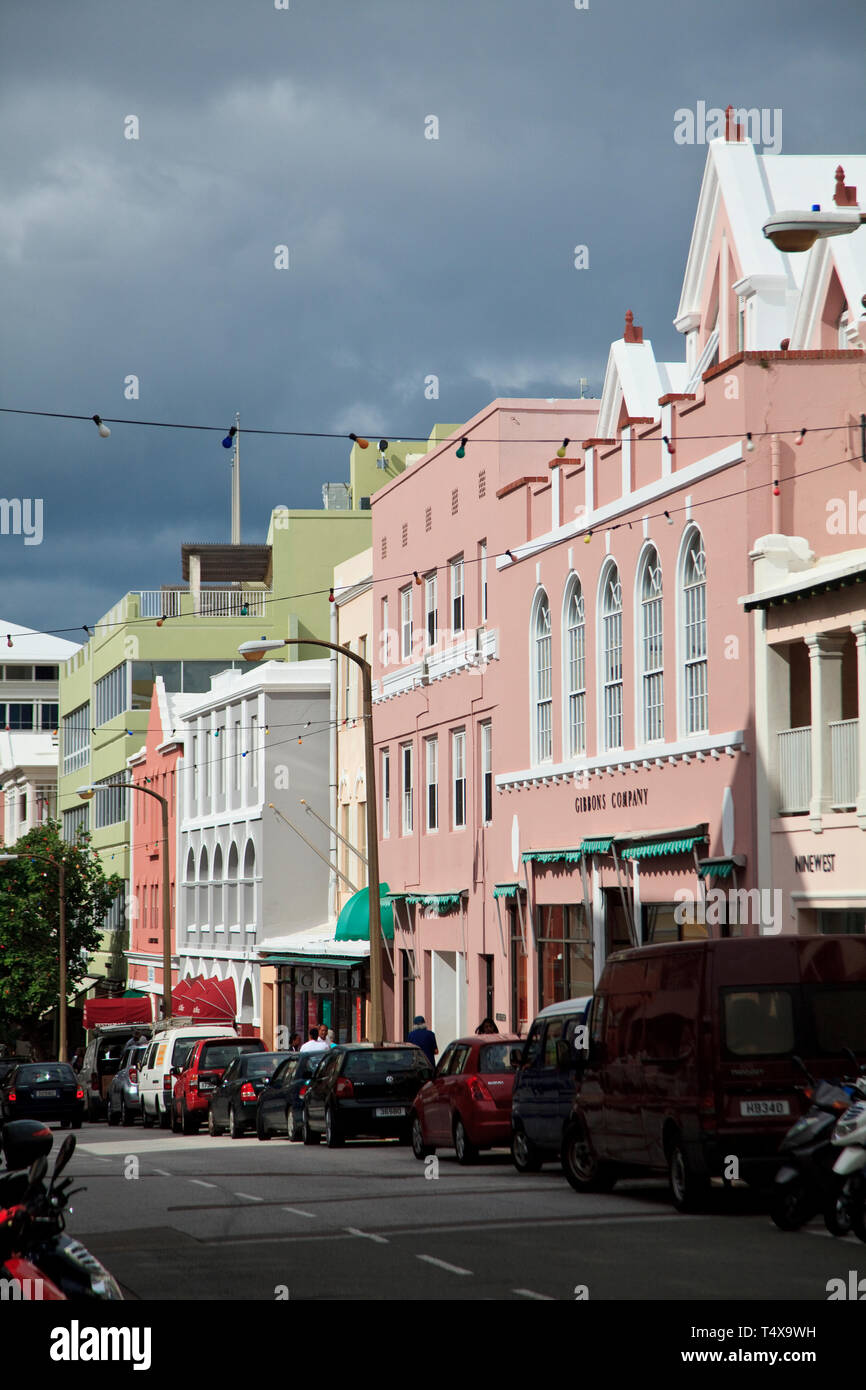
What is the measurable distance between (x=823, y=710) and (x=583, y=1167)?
772 centimetres

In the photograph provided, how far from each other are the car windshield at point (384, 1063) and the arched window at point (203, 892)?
33.2 m

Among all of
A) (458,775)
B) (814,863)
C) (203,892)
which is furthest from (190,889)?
(814,863)

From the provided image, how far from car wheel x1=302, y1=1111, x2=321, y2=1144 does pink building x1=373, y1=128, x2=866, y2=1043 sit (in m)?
5.06

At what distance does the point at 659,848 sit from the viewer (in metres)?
28.7

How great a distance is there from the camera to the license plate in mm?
16453

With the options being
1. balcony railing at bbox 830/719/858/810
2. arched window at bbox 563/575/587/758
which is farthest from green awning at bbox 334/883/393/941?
balcony railing at bbox 830/719/858/810

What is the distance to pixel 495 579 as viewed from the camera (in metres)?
37.3

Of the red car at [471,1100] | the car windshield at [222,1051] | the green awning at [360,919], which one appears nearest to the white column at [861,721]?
the red car at [471,1100]

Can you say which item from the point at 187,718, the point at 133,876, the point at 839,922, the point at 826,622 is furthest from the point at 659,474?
the point at 133,876

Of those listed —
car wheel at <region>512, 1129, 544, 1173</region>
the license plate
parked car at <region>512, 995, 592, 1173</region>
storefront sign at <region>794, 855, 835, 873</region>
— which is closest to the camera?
the license plate

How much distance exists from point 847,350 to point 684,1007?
41.3ft

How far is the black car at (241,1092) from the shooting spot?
33.3 meters

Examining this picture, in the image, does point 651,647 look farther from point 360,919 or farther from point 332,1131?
point 360,919

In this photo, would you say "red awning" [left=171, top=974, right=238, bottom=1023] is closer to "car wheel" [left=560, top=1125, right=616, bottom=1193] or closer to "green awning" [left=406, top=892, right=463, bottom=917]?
"green awning" [left=406, top=892, right=463, bottom=917]
